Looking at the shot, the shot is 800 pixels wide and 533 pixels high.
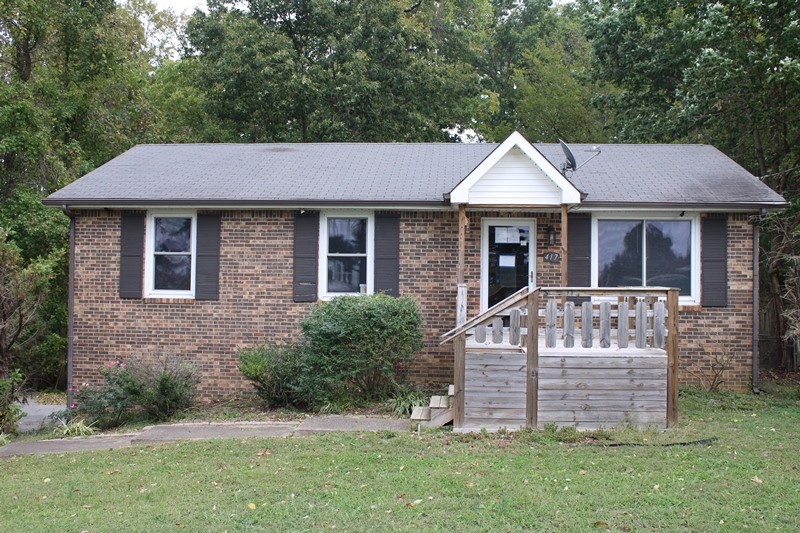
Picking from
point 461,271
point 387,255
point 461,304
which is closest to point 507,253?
point 461,271

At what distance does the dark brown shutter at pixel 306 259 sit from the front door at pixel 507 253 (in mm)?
2779

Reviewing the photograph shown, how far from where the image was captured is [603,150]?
13828 mm

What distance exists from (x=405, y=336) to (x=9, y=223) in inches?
421

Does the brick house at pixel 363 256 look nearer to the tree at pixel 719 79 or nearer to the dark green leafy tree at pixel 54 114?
the tree at pixel 719 79

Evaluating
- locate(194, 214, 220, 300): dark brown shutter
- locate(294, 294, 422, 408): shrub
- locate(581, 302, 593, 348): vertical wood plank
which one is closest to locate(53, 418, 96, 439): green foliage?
locate(194, 214, 220, 300): dark brown shutter

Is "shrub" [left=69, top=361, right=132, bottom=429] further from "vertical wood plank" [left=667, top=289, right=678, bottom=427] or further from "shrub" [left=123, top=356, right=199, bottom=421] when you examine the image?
"vertical wood plank" [left=667, top=289, right=678, bottom=427]

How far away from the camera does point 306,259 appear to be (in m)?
11.3

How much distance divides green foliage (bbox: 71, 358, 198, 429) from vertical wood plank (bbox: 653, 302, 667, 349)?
646 cm

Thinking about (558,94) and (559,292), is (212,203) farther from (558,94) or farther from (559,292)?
(558,94)

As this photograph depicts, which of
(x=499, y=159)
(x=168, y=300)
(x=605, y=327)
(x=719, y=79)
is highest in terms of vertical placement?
(x=719, y=79)

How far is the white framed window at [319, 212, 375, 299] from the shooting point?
11367 mm

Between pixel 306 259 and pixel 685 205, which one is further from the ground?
pixel 685 205

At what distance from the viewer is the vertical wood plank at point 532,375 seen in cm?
798

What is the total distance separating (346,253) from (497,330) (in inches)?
159
